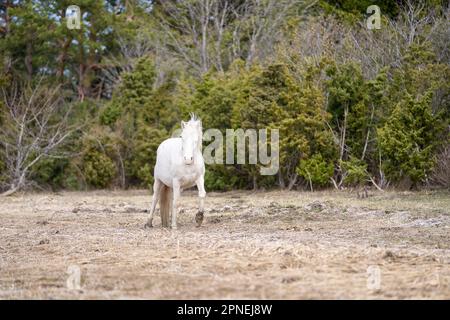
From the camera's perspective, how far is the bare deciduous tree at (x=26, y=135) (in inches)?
949

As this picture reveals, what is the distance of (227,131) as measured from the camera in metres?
22.5

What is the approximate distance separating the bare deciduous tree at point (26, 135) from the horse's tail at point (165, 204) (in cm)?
1158

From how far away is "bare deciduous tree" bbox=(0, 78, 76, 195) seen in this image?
24.1 meters

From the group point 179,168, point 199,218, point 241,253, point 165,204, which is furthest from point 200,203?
point 241,253

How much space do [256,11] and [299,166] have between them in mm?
15012

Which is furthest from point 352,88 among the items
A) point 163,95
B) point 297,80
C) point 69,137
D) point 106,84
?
point 106,84

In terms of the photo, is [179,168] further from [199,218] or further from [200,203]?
[199,218]

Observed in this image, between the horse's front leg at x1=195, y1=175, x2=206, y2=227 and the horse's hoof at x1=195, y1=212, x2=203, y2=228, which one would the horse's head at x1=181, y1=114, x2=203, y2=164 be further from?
the horse's hoof at x1=195, y1=212, x2=203, y2=228

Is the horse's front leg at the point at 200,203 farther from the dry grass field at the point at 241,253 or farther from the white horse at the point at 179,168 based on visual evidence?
the dry grass field at the point at 241,253

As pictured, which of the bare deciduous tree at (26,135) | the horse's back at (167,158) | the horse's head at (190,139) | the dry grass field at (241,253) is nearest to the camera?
the dry grass field at (241,253)

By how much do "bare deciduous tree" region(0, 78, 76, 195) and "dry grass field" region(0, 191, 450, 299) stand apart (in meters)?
8.17

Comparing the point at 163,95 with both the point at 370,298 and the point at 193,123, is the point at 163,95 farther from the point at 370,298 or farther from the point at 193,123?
the point at 370,298

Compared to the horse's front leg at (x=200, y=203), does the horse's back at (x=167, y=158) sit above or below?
above

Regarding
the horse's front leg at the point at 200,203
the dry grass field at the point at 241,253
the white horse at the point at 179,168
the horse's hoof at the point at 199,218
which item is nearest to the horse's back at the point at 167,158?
the white horse at the point at 179,168
